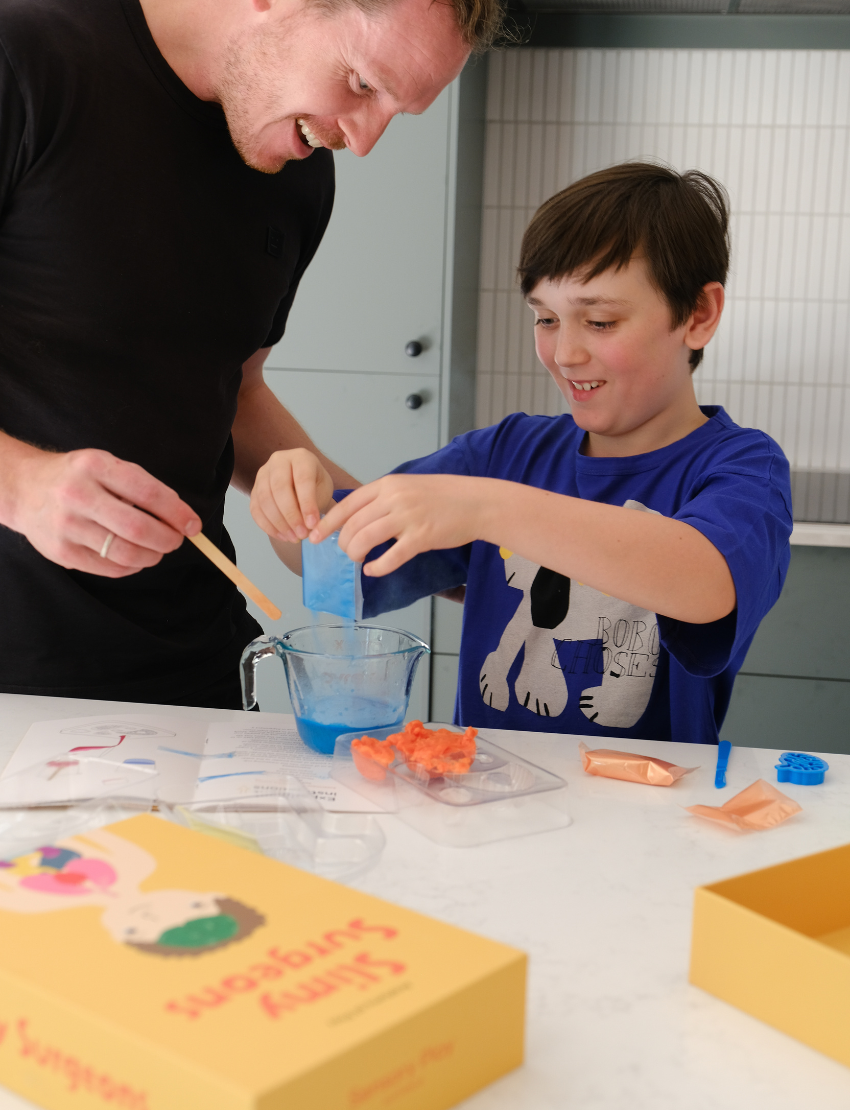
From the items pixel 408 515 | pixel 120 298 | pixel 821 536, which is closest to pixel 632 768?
pixel 408 515

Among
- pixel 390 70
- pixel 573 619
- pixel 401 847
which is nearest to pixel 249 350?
pixel 390 70

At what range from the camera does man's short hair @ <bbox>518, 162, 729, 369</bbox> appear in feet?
4.10

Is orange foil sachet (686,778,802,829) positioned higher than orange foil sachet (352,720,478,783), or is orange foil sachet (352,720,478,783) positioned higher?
orange foil sachet (352,720,478,783)

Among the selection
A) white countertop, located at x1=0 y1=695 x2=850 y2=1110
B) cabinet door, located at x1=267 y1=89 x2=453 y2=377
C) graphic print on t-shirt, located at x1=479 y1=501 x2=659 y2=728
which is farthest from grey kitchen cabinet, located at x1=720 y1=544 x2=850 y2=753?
white countertop, located at x1=0 y1=695 x2=850 y2=1110

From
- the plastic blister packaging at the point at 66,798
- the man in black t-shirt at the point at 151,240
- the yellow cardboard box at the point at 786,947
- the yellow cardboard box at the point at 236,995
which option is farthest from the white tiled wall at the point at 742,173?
the yellow cardboard box at the point at 236,995

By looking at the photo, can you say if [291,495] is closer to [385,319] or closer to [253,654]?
A: [253,654]

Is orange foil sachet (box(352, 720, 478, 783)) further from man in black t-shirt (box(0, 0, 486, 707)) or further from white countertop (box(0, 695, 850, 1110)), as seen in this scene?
man in black t-shirt (box(0, 0, 486, 707))

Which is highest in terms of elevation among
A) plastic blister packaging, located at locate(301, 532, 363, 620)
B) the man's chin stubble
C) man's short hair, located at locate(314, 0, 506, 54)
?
man's short hair, located at locate(314, 0, 506, 54)

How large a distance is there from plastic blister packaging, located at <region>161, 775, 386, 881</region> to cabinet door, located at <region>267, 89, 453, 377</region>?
1.82 metres

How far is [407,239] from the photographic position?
7.93 ft

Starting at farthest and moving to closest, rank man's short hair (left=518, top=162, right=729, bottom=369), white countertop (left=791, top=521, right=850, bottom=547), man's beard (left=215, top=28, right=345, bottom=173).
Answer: white countertop (left=791, top=521, right=850, bottom=547)
man's short hair (left=518, top=162, right=729, bottom=369)
man's beard (left=215, top=28, right=345, bottom=173)

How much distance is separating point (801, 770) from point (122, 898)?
25.2 inches

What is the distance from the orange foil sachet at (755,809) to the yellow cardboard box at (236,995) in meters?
0.36

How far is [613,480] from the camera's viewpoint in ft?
4.30
